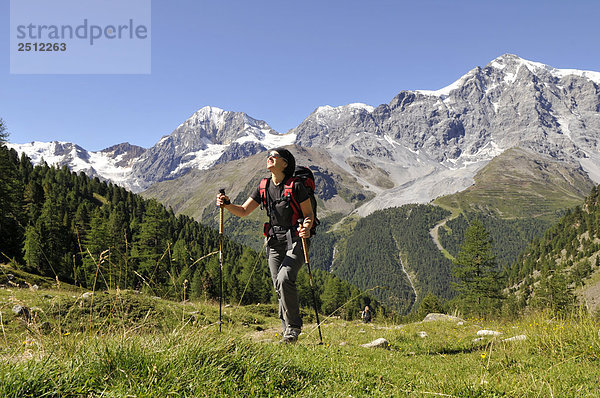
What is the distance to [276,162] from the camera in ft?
21.2

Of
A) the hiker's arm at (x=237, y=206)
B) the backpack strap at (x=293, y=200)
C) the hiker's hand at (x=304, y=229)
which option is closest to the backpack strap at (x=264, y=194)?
the hiker's arm at (x=237, y=206)

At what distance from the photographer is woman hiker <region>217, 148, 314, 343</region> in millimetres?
6203

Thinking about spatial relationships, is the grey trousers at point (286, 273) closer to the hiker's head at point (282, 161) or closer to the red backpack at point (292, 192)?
the red backpack at point (292, 192)

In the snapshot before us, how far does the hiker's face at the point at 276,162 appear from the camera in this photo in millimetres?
6422

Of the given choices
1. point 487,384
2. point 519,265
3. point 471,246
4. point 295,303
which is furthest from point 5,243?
point 519,265

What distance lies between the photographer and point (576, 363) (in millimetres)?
4938

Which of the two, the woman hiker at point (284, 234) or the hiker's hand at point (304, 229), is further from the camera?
the woman hiker at point (284, 234)

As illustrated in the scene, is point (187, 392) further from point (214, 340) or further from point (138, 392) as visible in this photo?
point (214, 340)

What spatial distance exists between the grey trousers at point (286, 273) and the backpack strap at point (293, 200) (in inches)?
16.7

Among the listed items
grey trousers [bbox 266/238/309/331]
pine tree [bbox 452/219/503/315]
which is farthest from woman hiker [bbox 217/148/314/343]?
pine tree [bbox 452/219/503/315]

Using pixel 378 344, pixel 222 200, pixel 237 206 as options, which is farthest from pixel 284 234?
pixel 378 344

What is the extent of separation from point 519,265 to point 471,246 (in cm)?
15866

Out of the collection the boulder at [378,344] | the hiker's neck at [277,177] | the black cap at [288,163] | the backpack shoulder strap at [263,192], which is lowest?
the boulder at [378,344]

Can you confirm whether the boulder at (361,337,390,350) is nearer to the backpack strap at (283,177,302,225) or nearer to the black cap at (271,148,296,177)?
the backpack strap at (283,177,302,225)
